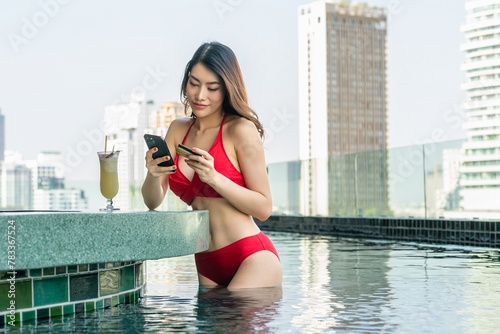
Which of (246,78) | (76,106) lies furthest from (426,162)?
(76,106)

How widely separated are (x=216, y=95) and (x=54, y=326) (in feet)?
4.02

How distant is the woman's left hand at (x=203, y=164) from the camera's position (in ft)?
10.3

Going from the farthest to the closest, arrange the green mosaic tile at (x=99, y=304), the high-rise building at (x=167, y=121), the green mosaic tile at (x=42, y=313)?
1. the high-rise building at (x=167, y=121)
2. the green mosaic tile at (x=99, y=304)
3. the green mosaic tile at (x=42, y=313)

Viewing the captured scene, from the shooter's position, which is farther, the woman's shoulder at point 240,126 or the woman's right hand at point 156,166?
the woman's shoulder at point 240,126

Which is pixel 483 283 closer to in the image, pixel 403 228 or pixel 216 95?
pixel 216 95

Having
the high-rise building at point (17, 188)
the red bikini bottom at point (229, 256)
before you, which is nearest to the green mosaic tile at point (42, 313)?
the red bikini bottom at point (229, 256)

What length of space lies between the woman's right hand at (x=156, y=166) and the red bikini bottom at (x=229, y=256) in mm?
406

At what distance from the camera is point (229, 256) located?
11.4 ft

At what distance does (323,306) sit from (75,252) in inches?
38.2

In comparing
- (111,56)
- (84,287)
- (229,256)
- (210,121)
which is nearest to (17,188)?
(210,121)

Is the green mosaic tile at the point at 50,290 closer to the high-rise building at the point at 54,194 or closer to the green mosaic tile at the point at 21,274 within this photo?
the green mosaic tile at the point at 21,274

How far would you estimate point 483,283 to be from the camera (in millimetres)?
4168

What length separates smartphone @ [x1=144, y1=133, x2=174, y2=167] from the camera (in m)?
3.16

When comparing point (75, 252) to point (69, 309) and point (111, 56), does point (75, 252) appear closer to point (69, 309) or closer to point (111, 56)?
point (69, 309)
